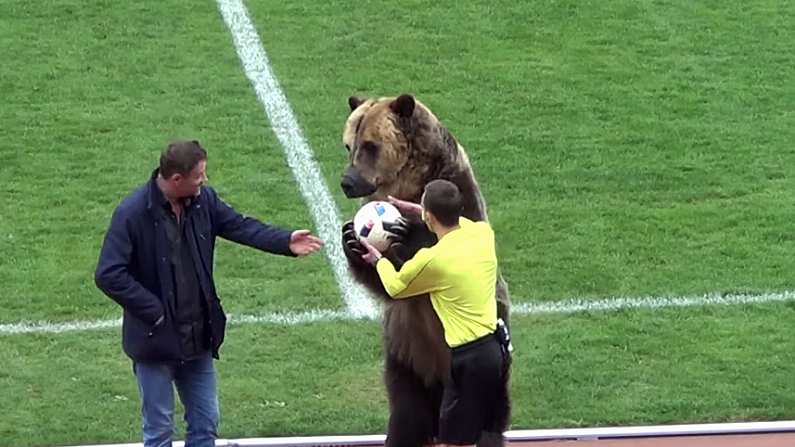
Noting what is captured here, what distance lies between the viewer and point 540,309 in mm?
10094

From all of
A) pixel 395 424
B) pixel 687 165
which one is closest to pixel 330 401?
A: pixel 395 424


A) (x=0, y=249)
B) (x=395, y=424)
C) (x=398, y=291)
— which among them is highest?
(x=398, y=291)

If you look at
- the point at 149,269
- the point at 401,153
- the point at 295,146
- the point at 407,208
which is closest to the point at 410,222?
the point at 407,208

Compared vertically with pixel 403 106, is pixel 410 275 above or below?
below

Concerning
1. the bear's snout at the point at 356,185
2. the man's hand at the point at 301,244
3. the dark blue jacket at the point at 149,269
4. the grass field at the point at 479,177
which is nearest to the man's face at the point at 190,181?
the dark blue jacket at the point at 149,269

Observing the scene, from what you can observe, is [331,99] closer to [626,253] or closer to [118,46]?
[118,46]

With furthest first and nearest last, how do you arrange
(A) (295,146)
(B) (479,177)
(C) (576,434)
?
1. (A) (295,146)
2. (B) (479,177)
3. (C) (576,434)

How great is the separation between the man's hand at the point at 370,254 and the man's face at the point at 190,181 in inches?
32.8

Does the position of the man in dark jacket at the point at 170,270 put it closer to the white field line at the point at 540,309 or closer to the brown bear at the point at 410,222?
the brown bear at the point at 410,222

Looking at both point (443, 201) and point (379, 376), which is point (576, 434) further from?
point (443, 201)

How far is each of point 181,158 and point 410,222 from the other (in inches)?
44.1

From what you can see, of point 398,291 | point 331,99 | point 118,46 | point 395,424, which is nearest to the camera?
point 398,291

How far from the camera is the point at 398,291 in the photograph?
21.9 ft

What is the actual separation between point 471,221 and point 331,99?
6.49 meters
